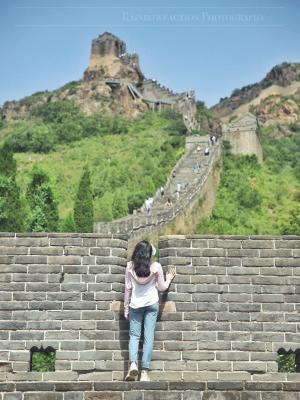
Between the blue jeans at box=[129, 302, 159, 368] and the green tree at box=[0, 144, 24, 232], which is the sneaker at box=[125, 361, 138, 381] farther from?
the green tree at box=[0, 144, 24, 232]

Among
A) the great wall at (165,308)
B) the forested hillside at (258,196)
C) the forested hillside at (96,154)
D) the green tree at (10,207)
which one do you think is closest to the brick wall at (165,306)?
the great wall at (165,308)

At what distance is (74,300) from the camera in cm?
1045

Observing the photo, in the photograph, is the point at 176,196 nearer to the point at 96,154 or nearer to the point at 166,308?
the point at 96,154

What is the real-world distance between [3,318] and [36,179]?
79.3 ft

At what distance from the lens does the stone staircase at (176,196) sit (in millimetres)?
28484

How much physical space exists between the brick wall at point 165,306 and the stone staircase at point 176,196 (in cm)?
1071

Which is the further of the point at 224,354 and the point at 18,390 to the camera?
the point at 224,354

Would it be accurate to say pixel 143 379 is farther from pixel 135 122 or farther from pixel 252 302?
pixel 135 122

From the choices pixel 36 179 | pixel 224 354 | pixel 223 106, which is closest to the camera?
pixel 224 354

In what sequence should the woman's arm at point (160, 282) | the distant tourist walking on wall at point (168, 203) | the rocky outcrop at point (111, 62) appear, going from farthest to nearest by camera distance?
the rocky outcrop at point (111, 62), the distant tourist walking on wall at point (168, 203), the woman's arm at point (160, 282)

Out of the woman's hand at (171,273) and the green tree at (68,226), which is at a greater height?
the green tree at (68,226)

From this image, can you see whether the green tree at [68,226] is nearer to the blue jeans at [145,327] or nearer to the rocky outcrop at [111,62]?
the blue jeans at [145,327]

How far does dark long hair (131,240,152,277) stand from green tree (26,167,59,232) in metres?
20.7

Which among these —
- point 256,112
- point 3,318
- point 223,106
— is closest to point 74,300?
point 3,318
